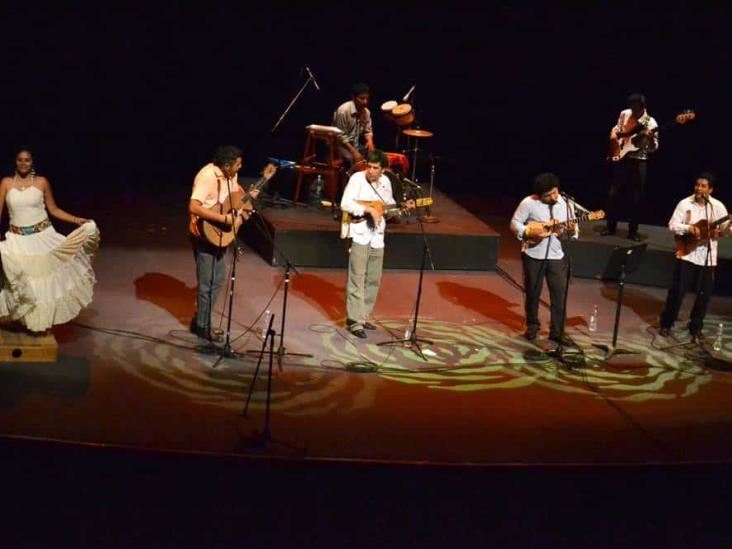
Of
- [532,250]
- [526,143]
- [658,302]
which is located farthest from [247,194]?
[526,143]

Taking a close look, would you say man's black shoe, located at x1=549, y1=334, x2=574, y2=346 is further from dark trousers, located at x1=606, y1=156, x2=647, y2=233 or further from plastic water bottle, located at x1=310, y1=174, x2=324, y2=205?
plastic water bottle, located at x1=310, y1=174, x2=324, y2=205

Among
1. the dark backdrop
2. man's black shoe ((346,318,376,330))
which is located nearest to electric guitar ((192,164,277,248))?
man's black shoe ((346,318,376,330))

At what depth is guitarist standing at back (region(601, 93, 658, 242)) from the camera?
39.9ft

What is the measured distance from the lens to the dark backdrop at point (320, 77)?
1562 centimetres

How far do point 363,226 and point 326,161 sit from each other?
3.87 metres

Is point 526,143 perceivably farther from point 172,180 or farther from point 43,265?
point 43,265

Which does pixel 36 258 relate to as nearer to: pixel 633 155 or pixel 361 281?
pixel 361 281

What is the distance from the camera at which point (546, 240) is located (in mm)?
9891

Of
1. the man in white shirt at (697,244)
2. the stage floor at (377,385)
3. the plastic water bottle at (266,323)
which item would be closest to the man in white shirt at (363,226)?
the stage floor at (377,385)

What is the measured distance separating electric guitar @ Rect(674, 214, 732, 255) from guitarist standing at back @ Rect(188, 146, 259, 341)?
413 centimetres

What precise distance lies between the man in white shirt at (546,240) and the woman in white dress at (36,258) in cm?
379

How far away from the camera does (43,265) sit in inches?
339

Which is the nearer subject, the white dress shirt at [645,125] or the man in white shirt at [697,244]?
the man in white shirt at [697,244]

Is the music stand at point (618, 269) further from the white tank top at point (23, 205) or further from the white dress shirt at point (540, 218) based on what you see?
the white tank top at point (23, 205)
